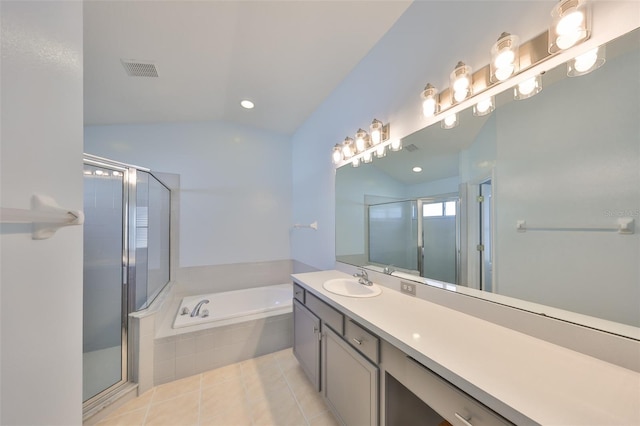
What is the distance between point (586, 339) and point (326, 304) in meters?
1.13

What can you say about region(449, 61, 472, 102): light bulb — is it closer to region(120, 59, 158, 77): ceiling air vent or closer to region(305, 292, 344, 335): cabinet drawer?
region(305, 292, 344, 335): cabinet drawer

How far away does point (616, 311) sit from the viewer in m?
0.76

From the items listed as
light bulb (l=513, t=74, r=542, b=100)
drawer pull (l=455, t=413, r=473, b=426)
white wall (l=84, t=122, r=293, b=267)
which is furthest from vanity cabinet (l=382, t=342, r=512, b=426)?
white wall (l=84, t=122, r=293, b=267)

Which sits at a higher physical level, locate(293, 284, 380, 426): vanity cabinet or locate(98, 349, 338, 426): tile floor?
locate(293, 284, 380, 426): vanity cabinet

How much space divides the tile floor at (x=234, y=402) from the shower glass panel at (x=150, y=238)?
72 centimetres

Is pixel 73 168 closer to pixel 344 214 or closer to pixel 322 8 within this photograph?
pixel 322 8

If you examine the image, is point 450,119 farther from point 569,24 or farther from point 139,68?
point 139,68

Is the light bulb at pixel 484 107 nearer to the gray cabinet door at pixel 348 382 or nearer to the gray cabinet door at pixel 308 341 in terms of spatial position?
the gray cabinet door at pixel 348 382

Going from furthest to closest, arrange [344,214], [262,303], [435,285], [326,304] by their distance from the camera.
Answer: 1. [262,303]
2. [344,214]
3. [326,304]
4. [435,285]

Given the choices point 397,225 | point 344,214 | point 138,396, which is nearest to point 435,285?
point 397,225

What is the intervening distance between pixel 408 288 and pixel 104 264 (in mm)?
2482

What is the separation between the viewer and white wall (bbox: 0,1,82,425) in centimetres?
41

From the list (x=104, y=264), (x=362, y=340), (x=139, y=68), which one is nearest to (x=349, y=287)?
(x=362, y=340)

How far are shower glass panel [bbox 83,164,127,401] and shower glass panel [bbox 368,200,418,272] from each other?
2.12 m
